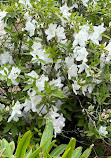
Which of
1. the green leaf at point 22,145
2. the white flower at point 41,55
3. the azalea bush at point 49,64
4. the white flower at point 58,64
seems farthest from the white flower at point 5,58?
the green leaf at point 22,145

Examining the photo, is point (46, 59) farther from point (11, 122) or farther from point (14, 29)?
point (11, 122)

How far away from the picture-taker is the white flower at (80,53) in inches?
89.6

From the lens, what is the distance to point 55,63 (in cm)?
240

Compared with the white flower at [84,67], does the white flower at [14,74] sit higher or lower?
higher

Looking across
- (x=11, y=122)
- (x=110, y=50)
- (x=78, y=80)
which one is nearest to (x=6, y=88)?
(x=11, y=122)

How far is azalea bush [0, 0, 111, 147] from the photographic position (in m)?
2.29

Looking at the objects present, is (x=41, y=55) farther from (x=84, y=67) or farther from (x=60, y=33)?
(x=84, y=67)

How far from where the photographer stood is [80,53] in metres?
2.30

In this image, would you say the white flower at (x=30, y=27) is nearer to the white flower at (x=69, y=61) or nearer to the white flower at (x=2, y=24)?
the white flower at (x=2, y=24)

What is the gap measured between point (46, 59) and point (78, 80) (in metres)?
0.34

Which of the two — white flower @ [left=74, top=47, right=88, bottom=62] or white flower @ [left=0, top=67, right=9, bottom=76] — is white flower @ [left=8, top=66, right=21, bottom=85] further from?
white flower @ [left=74, top=47, right=88, bottom=62]

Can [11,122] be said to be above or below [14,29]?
below

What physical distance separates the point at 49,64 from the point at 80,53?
303 millimetres

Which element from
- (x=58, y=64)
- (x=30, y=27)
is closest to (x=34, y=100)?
(x=58, y=64)
